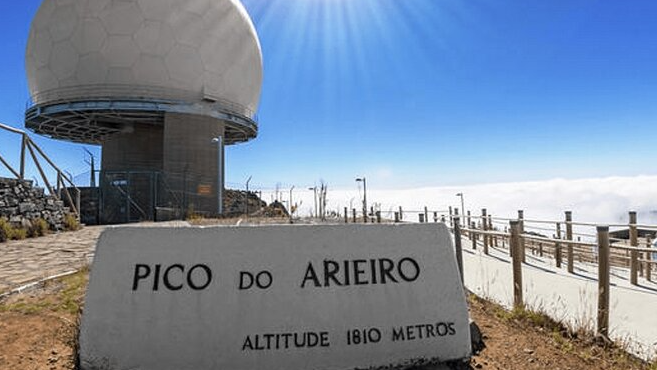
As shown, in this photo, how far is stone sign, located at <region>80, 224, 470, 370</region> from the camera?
2.54 metres

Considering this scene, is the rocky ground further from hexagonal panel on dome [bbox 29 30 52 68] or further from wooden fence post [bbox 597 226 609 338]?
hexagonal panel on dome [bbox 29 30 52 68]

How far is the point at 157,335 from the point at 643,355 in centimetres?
419

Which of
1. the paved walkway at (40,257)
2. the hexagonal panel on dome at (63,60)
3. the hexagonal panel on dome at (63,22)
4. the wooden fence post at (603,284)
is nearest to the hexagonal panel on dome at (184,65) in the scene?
the hexagonal panel on dome at (63,60)

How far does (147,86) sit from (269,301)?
21.1 m

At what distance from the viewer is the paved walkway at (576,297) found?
3811 millimetres

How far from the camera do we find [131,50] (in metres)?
19.7

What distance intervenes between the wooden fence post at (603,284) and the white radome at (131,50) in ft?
70.0

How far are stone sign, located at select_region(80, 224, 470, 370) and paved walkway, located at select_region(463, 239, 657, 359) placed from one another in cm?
202

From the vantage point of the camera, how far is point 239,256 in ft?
9.10

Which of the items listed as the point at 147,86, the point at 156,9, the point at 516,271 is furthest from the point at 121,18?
the point at 516,271

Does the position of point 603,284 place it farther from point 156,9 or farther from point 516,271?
point 156,9

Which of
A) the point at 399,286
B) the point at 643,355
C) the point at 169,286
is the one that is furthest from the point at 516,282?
the point at 169,286

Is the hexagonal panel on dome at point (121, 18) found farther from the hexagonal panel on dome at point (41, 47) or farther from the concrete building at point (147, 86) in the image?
A: the hexagonal panel on dome at point (41, 47)

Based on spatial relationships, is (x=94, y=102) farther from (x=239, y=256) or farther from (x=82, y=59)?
(x=239, y=256)
